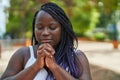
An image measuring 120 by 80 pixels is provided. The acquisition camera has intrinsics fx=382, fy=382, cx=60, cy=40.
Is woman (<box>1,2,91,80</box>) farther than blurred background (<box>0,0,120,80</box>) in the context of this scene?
No

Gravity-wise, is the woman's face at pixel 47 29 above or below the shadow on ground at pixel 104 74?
above

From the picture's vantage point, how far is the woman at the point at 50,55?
208 cm

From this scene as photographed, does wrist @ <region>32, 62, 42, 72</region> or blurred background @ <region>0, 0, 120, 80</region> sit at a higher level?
wrist @ <region>32, 62, 42, 72</region>

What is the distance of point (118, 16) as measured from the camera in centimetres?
4562

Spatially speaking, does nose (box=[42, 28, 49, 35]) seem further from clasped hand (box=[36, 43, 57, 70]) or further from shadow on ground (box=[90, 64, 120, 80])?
shadow on ground (box=[90, 64, 120, 80])

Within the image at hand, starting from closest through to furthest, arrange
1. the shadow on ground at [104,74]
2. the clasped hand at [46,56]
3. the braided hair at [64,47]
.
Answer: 1. the clasped hand at [46,56]
2. the braided hair at [64,47]
3. the shadow on ground at [104,74]

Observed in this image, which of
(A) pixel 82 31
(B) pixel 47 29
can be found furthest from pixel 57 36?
(A) pixel 82 31

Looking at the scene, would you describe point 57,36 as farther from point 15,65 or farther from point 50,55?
point 15,65

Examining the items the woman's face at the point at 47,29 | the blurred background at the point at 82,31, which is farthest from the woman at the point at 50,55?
the blurred background at the point at 82,31

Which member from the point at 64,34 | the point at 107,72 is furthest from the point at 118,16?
the point at 64,34

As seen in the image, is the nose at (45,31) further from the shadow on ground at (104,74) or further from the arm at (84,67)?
the shadow on ground at (104,74)

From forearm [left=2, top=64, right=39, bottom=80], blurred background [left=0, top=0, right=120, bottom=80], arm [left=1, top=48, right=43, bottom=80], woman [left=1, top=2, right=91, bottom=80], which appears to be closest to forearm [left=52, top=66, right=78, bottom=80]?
woman [left=1, top=2, right=91, bottom=80]

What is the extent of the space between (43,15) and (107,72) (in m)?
8.38

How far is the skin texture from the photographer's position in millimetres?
2070
